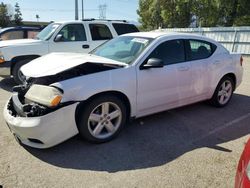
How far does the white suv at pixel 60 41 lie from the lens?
→ 7012 mm

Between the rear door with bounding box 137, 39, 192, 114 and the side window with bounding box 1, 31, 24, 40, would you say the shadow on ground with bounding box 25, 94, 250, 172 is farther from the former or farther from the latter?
the side window with bounding box 1, 31, 24, 40

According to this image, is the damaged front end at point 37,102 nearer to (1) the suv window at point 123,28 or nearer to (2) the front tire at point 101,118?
(2) the front tire at point 101,118

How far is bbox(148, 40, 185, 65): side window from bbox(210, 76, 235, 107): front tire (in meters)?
1.33

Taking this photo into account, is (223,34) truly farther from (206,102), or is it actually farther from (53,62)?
(53,62)

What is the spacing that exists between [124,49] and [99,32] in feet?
13.9

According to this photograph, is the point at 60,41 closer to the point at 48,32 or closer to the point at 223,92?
the point at 48,32

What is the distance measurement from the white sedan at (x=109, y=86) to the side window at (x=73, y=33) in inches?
128

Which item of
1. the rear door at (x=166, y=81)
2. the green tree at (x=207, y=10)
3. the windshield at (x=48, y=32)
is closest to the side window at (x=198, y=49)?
the rear door at (x=166, y=81)

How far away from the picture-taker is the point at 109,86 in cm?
375

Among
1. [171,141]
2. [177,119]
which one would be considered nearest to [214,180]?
[171,141]

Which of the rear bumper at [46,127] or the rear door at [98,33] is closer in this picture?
the rear bumper at [46,127]

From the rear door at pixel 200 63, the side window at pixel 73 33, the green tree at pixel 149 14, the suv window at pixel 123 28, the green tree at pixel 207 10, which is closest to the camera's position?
the rear door at pixel 200 63

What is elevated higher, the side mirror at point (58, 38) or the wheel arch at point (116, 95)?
the side mirror at point (58, 38)

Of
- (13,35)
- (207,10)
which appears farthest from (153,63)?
(207,10)
